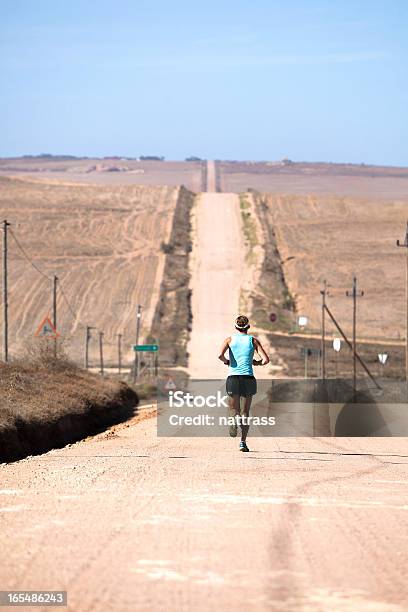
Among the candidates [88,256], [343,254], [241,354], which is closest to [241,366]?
[241,354]

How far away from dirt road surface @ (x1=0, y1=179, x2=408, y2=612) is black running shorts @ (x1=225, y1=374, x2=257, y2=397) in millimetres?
843

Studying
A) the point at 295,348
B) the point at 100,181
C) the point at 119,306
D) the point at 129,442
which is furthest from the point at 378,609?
the point at 100,181

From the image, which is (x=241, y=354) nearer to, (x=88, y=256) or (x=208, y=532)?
(x=208, y=532)

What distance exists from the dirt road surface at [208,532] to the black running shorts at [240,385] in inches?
33.2

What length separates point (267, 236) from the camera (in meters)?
118

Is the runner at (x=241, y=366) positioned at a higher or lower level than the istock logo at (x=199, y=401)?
higher

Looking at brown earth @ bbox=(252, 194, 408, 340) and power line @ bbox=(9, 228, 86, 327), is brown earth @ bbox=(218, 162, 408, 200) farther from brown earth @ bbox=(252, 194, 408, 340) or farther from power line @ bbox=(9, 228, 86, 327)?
power line @ bbox=(9, 228, 86, 327)

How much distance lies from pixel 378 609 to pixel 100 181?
16881 centimetres

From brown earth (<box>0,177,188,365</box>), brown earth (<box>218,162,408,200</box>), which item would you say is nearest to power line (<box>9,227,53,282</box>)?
brown earth (<box>0,177,188,365</box>)

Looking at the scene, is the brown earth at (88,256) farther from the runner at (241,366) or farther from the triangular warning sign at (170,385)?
the runner at (241,366)

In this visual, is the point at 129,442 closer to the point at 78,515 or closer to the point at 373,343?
the point at 78,515
